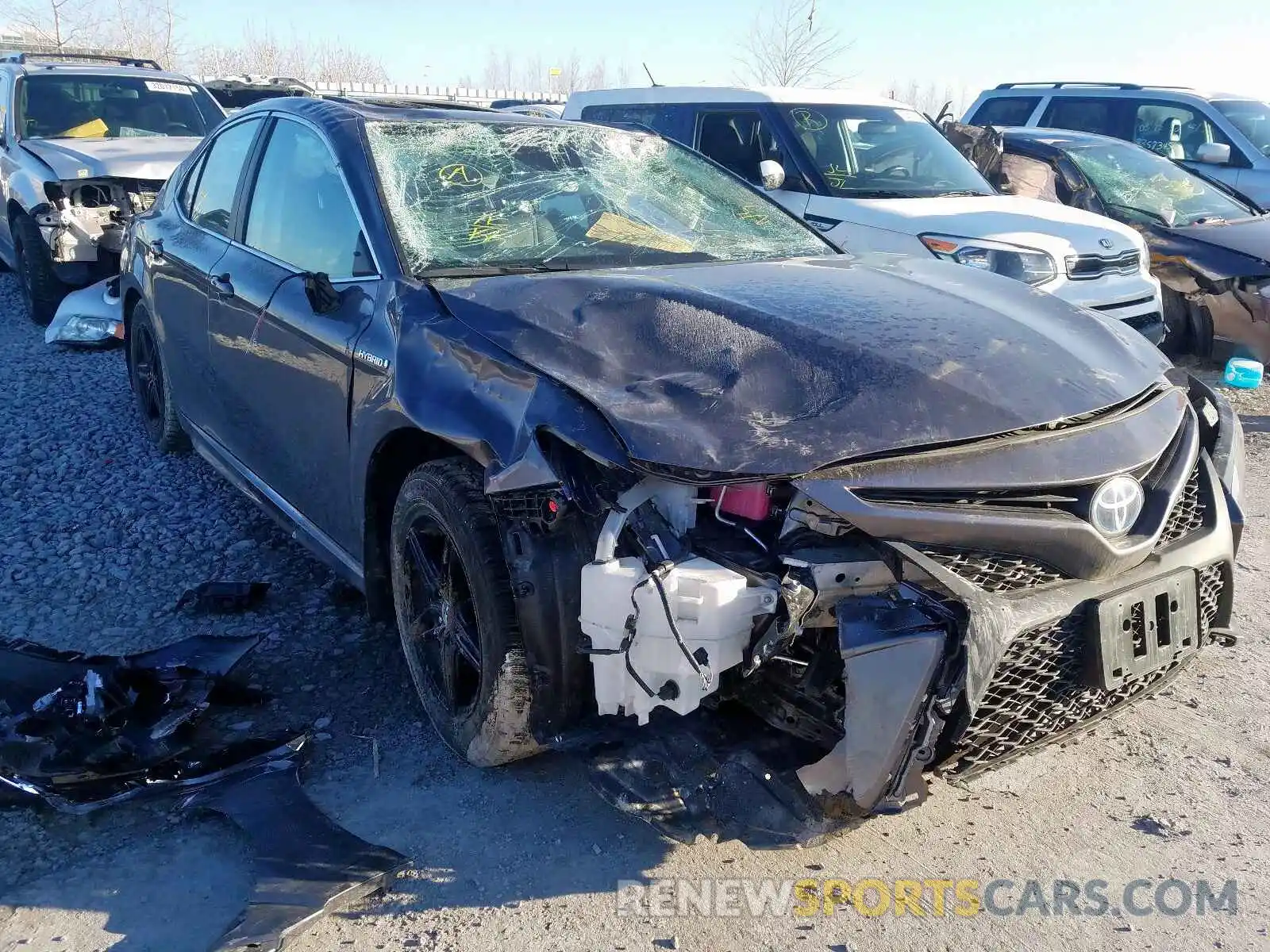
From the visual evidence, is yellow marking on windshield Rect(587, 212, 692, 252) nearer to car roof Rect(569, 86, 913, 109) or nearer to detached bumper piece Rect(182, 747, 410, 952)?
detached bumper piece Rect(182, 747, 410, 952)

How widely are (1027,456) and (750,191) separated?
216 centimetres

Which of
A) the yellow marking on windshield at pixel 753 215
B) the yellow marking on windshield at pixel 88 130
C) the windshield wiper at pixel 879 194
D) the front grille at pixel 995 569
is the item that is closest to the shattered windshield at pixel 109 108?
the yellow marking on windshield at pixel 88 130

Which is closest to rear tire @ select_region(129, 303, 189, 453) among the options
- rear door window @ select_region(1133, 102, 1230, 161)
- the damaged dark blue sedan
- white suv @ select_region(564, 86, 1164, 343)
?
the damaged dark blue sedan

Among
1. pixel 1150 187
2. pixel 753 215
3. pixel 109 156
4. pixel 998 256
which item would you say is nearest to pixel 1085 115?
pixel 1150 187

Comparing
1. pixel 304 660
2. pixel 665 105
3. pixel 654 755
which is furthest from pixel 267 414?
pixel 665 105

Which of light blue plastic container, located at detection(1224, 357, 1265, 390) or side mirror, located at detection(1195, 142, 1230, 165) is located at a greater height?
side mirror, located at detection(1195, 142, 1230, 165)

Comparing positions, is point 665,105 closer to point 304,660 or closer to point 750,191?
point 750,191

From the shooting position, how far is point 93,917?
249cm

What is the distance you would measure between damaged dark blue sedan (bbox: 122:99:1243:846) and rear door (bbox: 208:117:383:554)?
21mm

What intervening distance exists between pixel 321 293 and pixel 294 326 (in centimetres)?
32

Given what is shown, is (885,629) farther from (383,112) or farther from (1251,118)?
(1251,118)

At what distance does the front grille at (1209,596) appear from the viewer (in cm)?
274

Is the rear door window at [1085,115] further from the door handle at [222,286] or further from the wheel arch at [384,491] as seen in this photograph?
the wheel arch at [384,491]

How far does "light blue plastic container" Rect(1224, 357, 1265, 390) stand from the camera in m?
6.77
